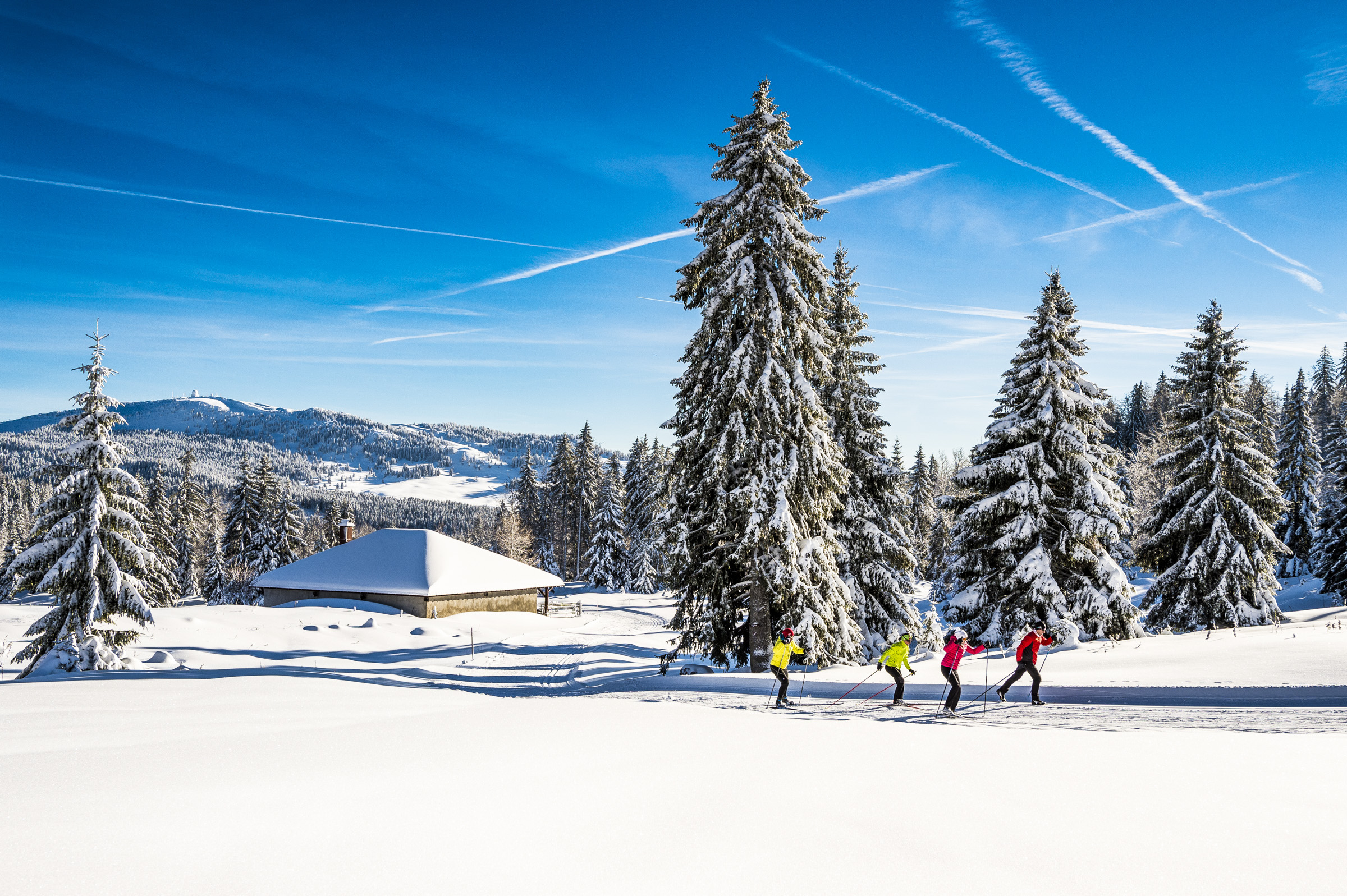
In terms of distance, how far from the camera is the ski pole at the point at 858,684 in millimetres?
13938

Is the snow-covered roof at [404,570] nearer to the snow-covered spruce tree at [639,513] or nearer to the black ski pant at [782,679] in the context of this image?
the snow-covered spruce tree at [639,513]

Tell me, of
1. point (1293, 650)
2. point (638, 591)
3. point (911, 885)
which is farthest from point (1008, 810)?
point (638, 591)

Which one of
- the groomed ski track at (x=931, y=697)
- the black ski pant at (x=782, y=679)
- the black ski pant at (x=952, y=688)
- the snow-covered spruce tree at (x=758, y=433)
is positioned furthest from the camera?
the snow-covered spruce tree at (x=758, y=433)

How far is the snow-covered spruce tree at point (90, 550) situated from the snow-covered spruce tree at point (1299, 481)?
5834 cm

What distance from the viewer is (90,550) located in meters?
20.8

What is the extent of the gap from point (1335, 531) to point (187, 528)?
85.5m

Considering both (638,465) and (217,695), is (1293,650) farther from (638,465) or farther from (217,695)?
(638,465)

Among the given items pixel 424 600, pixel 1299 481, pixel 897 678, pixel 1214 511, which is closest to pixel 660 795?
pixel 897 678

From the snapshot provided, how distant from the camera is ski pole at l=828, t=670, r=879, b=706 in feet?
45.7

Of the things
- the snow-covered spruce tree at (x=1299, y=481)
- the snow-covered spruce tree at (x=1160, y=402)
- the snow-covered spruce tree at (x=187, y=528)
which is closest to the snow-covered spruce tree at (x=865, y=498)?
the snow-covered spruce tree at (x=1299, y=481)

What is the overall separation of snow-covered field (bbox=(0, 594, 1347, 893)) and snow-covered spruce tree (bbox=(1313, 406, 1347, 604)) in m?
25.6

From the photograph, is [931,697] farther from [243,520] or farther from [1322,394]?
[1322,394]

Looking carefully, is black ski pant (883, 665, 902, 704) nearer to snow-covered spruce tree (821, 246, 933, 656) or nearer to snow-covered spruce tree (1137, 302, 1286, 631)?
snow-covered spruce tree (821, 246, 933, 656)

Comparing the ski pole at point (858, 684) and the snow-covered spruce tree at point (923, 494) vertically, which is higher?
the snow-covered spruce tree at point (923, 494)
